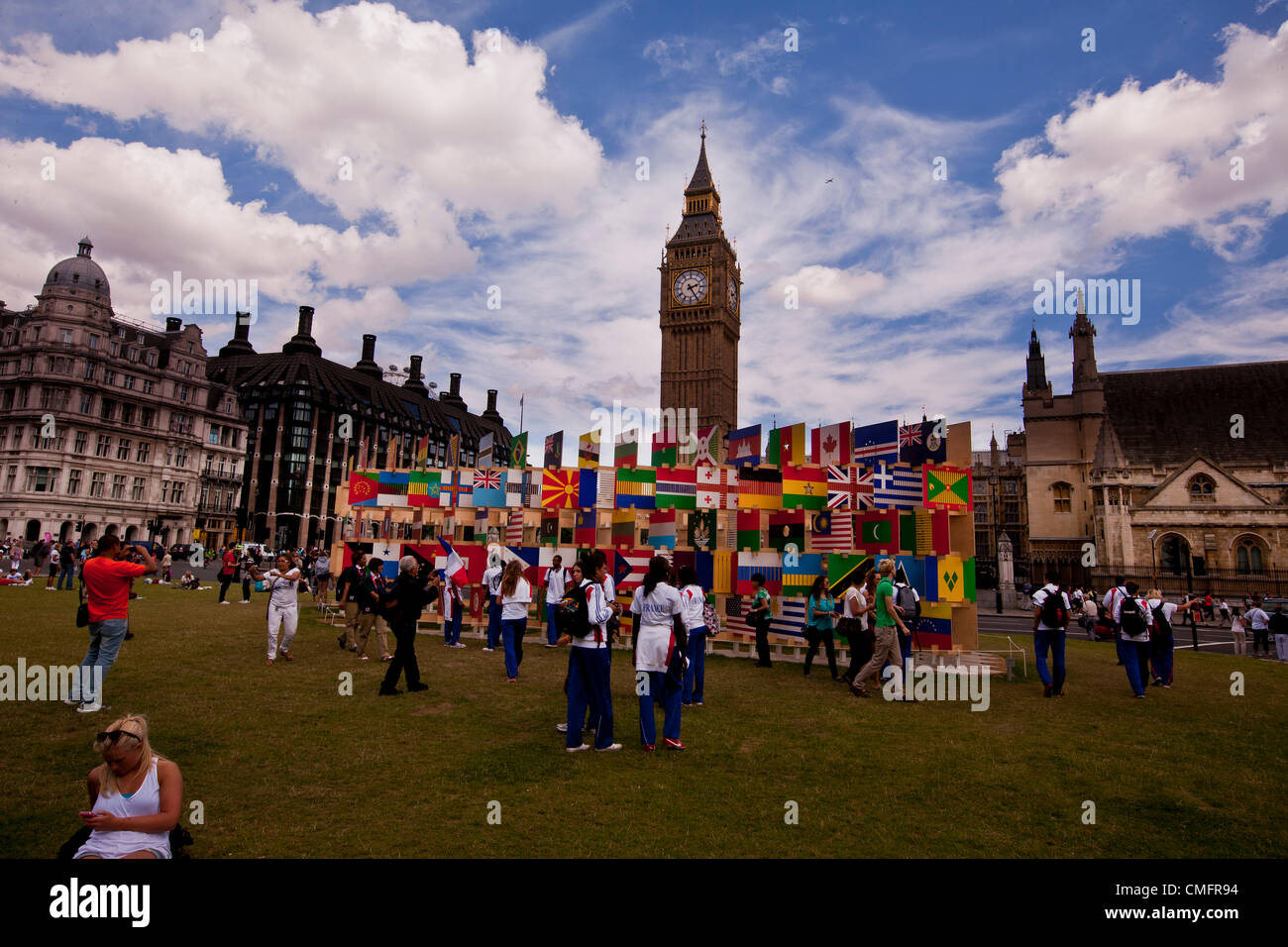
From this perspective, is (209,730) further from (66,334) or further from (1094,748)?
(66,334)

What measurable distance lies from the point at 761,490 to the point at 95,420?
61.4 meters

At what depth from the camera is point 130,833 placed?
390 cm

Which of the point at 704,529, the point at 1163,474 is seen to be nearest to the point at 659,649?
the point at 704,529

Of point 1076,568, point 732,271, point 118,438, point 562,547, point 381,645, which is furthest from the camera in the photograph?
point 732,271

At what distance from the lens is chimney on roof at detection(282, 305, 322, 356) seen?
281ft

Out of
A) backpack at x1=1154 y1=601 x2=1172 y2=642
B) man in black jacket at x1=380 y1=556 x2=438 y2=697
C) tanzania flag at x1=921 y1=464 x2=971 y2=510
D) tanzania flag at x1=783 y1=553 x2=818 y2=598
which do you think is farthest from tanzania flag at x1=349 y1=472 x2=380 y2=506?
backpack at x1=1154 y1=601 x2=1172 y2=642

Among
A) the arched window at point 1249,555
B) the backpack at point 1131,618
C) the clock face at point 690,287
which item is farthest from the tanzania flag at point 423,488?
the clock face at point 690,287

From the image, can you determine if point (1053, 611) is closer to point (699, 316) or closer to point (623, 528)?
point (623, 528)

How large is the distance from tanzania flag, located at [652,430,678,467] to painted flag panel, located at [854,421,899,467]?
4.47 meters

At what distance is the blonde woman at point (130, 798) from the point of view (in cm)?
386

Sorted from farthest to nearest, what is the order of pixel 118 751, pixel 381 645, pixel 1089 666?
pixel 1089 666, pixel 381 645, pixel 118 751

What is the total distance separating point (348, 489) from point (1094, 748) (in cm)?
1962
